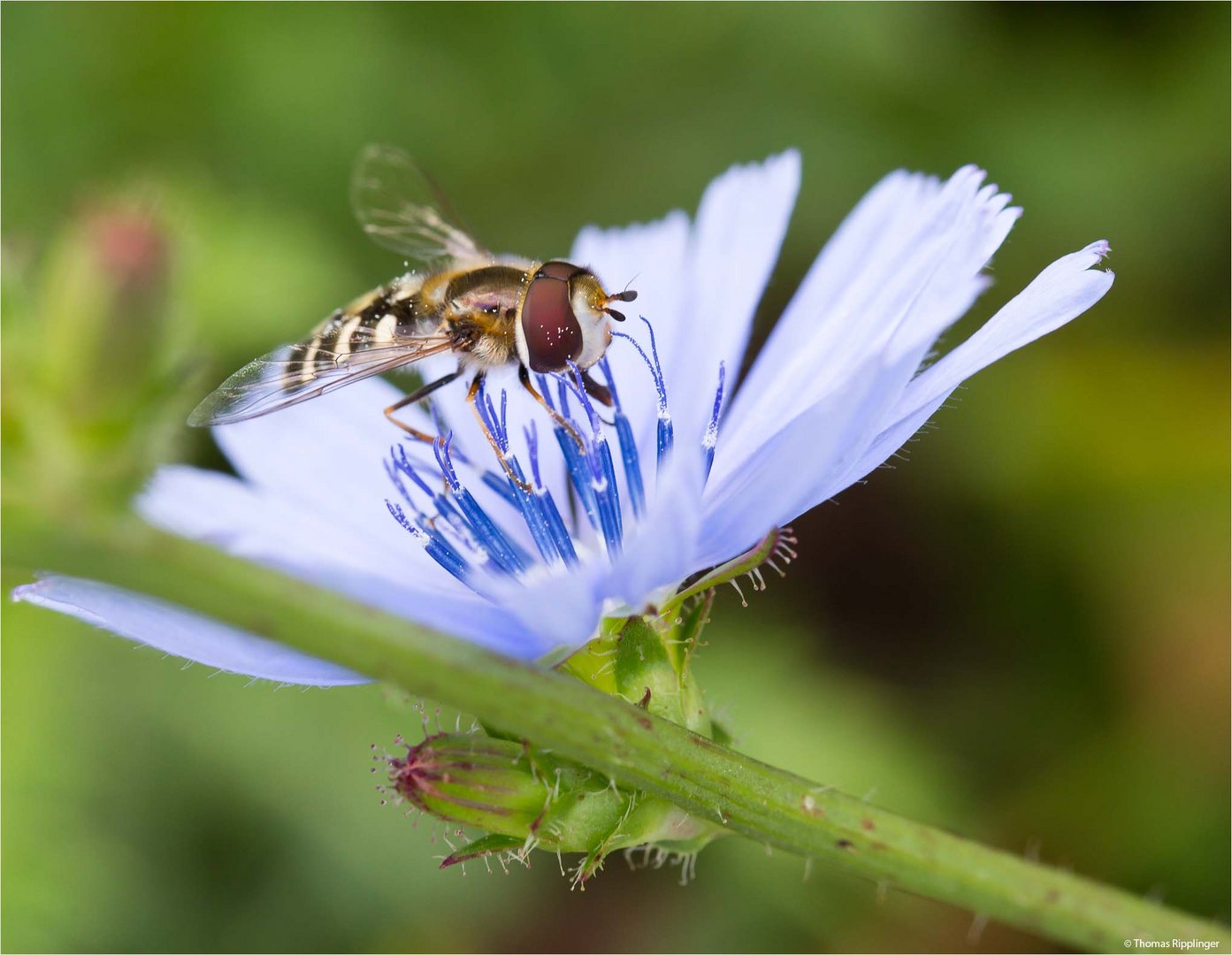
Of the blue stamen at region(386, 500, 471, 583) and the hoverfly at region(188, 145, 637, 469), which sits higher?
the hoverfly at region(188, 145, 637, 469)

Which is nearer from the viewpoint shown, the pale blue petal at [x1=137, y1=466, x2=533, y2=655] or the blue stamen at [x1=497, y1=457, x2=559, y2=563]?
the blue stamen at [x1=497, y1=457, x2=559, y2=563]

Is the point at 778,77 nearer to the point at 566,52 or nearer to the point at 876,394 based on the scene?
the point at 566,52

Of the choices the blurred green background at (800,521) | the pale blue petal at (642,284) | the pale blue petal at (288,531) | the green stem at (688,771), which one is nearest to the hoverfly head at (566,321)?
the pale blue petal at (642,284)

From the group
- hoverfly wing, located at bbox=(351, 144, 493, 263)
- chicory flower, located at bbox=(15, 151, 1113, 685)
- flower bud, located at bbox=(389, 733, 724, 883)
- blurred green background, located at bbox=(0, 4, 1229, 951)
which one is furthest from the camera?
blurred green background, located at bbox=(0, 4, 1229, 951)

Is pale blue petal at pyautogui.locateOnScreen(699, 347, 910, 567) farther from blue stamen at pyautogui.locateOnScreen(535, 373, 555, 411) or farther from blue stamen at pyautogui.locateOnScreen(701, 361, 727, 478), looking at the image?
blue stamen at pyautogui.locateOnScreen(535, 373, 555, 411)

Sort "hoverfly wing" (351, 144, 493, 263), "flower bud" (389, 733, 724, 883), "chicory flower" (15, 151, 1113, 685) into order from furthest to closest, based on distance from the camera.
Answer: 1. "hoverfly wing" (351, 144, 493, 263)
2. "flower bud" (389, 733, 724, 883)
3. "chicory flower" (15, 151, 1113, 685)

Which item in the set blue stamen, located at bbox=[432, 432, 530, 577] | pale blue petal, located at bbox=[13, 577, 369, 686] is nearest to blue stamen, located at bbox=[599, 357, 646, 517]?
blue stamen, located at bbox=[432, 432, 530, 577]
